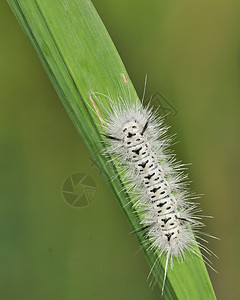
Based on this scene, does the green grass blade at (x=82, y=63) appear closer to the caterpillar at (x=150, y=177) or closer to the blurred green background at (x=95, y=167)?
the caterpillar at (x=150, y=177)

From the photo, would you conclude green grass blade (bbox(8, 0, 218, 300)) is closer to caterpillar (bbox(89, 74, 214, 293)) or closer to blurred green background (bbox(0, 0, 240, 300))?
caterpillar (bbox(89, 74, 214, 293))

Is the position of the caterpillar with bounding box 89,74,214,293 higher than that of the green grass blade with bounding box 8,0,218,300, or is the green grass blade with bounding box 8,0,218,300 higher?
the green grass blade with bounding box 8,0,218,300

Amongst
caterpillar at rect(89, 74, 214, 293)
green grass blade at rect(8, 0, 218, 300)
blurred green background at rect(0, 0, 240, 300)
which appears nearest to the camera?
green grass blade at rect(8, 0, 218, 300)

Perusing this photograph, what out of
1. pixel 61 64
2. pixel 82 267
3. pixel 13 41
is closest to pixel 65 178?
pixel 82 267

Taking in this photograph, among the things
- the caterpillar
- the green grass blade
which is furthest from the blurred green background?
the green grass blade

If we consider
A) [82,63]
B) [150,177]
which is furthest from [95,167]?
[82,63]

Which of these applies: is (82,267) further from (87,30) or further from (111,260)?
(87,30)
